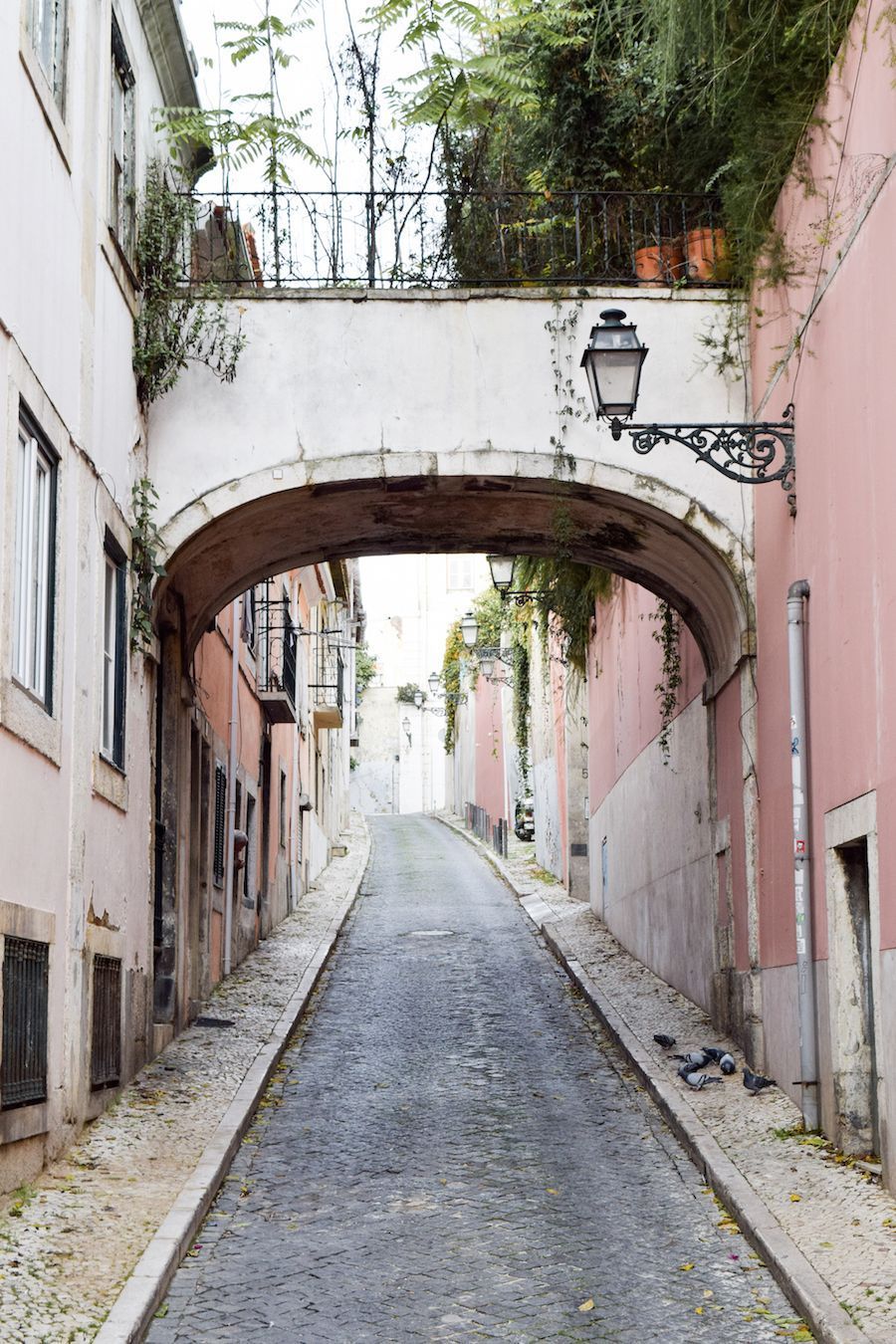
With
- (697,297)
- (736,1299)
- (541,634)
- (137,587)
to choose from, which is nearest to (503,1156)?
(736,1299)

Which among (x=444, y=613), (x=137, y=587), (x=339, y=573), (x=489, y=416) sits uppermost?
(x=444, y=613)

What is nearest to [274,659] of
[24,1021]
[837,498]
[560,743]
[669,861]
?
[560,743]

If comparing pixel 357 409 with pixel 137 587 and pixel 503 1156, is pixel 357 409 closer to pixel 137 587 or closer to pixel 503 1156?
pixel 137 587

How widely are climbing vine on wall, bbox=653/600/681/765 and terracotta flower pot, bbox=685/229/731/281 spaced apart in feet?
11.2

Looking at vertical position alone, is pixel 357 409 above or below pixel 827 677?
above

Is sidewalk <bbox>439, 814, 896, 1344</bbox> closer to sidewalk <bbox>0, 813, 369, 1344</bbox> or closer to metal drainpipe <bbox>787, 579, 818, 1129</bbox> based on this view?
metal drainpipe <bbox>787, 579, 818, 1129</bbox>

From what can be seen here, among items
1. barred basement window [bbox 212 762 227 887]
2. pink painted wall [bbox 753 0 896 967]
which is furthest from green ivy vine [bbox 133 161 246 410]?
barred basement window [bbox 212 762 227 887]

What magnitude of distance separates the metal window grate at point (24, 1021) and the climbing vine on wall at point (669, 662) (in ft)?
25.7

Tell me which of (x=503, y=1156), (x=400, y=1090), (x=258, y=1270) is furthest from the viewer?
(x=400, y=1090)

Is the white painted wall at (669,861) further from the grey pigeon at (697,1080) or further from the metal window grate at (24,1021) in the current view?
the metal window grate at (24,1021)

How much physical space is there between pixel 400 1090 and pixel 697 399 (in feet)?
17.3

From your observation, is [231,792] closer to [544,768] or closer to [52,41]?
[52,41]

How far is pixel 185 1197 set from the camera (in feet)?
25.8

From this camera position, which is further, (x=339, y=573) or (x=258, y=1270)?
(x=339, y=573)
